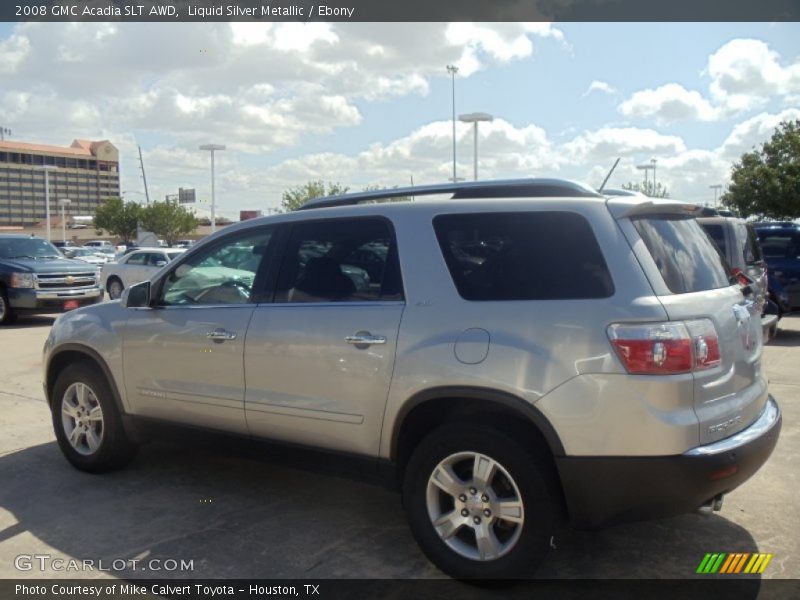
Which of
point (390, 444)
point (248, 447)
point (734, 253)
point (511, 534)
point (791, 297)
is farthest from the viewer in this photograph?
point (791, 297)

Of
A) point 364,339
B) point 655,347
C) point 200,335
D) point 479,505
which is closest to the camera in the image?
point 655,347

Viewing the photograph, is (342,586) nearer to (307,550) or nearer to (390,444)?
(307,550)

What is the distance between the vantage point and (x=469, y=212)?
3.77 m

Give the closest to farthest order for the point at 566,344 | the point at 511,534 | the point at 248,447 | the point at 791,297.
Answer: the point at 566,344 → the point at 511,534 → the point at 248,447 → the point at 791,297

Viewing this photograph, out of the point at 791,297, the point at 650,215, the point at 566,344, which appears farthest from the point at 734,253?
the point at 566,344

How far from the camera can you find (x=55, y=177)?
140000 millimetres

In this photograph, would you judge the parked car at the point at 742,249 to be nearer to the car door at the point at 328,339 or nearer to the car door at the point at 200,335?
the car door at the point at 328,339

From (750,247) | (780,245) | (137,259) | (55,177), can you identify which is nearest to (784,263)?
(780,245)

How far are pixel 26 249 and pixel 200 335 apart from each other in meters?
13.1

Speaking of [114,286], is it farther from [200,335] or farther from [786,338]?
[200,335]

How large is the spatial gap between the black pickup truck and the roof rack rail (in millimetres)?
11727

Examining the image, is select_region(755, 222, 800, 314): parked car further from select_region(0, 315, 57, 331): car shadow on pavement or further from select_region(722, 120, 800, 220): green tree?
select_region(722, 120, 800, 220): green tree

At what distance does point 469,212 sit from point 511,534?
160cm

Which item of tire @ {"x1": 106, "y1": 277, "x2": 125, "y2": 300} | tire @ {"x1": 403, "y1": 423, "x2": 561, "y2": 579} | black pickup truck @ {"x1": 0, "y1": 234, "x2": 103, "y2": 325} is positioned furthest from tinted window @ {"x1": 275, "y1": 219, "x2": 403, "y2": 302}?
tire @ {"x1": 106, "y1": 277, "x2": 125, "y2": 300}
